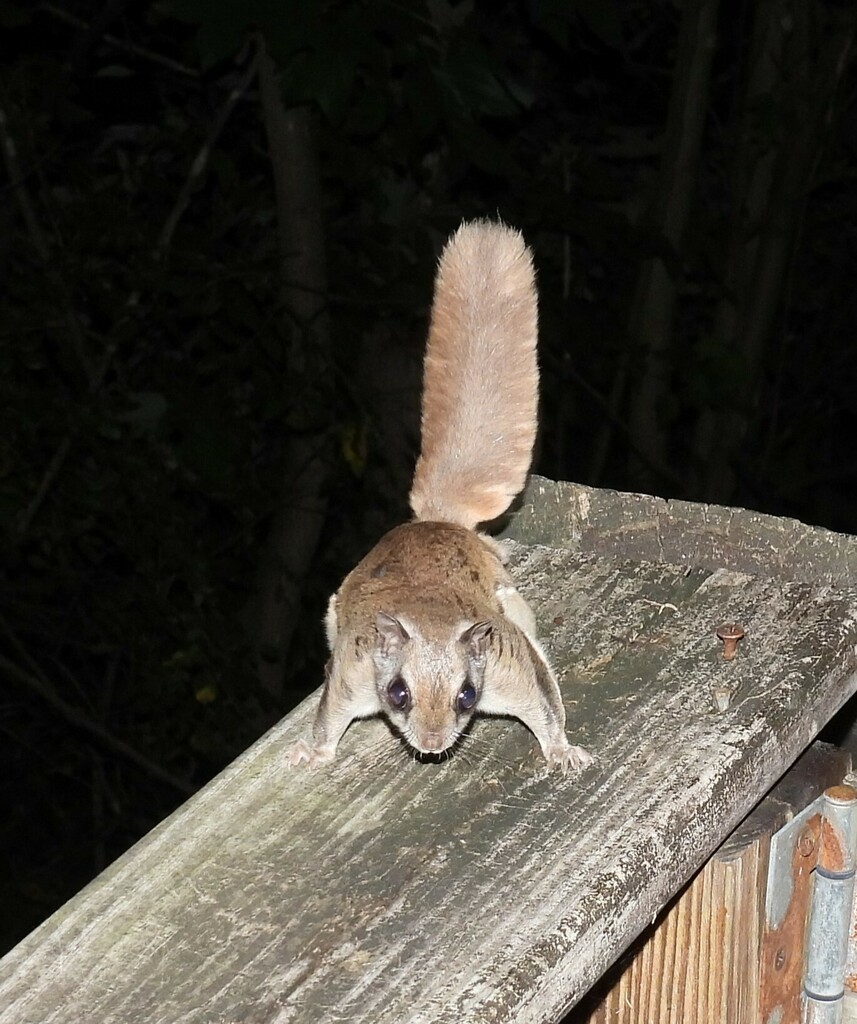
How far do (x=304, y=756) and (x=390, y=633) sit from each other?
0.51 meters

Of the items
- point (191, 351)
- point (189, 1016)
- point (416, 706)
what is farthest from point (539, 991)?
point (191, 351)

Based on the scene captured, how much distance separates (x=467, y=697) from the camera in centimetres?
178

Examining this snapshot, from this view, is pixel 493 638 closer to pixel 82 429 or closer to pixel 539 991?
pixel 539 991

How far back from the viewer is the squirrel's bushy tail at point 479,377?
6.32ft

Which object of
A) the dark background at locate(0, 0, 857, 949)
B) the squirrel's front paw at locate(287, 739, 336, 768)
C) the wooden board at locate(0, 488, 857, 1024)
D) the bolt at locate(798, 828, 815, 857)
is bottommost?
the dark background at locate(0, 0, 857, 949)

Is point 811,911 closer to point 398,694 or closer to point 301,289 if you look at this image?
point 398,694

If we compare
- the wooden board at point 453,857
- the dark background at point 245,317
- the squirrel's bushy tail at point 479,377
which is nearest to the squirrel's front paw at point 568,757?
the wooden board at point 453,857

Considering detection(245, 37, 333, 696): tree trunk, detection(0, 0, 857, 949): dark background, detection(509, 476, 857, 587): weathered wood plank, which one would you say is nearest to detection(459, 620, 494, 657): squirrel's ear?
detection(509, 476, 857, 587): weathered wood plank

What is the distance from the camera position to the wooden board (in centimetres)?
98

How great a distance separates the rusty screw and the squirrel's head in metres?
0.38

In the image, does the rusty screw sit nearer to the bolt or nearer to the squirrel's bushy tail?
the bolt

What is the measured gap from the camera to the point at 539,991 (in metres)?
0.95

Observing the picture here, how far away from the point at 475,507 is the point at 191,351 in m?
2.27

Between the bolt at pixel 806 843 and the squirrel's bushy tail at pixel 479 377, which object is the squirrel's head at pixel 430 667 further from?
the bolt at pixel 806 843
